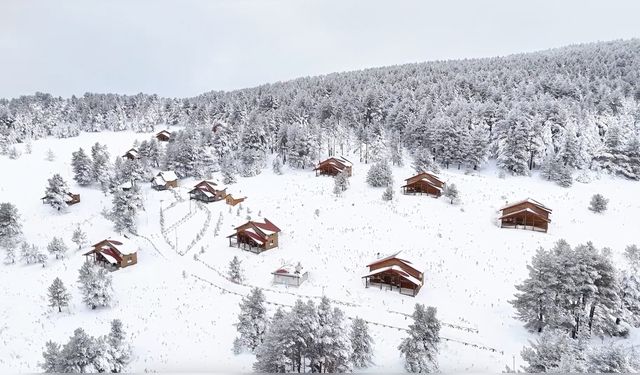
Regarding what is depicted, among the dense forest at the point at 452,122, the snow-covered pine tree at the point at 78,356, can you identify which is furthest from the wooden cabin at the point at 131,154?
the snow-covered pine tree at the point at 78,356

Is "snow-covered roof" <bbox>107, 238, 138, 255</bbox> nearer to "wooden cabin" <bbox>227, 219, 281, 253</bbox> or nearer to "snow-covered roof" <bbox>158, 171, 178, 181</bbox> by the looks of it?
"wooden cabin" <bbox>227, 219, 281, 253</bbox>

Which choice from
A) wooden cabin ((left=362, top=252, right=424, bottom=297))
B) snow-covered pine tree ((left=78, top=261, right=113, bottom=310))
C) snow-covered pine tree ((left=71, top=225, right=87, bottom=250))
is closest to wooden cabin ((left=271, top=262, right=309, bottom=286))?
wooden cabin ((left=362, top=252, right=424, bottom=297))

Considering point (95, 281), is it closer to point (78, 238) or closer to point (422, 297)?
point (78, 238)

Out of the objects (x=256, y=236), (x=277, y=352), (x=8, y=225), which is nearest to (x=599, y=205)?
(x=256, y=236)

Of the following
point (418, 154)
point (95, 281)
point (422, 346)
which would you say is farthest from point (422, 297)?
point (418, 154)

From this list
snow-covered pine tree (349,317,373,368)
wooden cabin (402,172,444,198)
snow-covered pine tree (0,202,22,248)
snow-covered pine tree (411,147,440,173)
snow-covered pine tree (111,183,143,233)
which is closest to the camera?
snow-covered pine tree (349,317,373,368)

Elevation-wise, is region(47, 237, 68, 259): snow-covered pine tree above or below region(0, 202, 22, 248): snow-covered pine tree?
below
